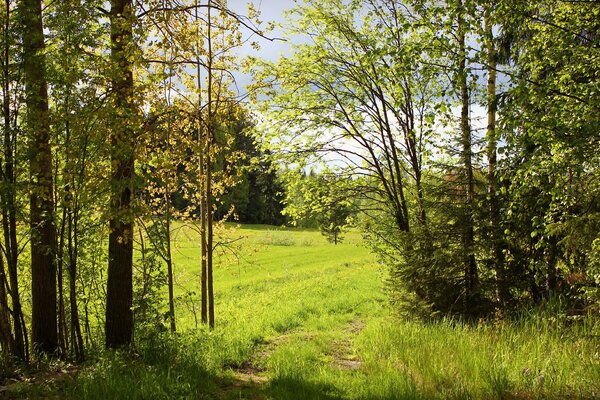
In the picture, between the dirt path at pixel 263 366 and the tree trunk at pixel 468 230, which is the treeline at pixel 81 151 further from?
the tree trunk at pixel 468 230

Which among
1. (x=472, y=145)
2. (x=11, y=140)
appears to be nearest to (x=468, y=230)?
(x=472, y=145)

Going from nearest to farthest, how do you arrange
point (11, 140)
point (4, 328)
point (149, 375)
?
point (149, 375)
point (11, 140)
point (4, 328)

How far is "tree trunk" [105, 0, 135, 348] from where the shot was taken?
501cm

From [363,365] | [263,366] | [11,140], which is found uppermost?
[11,140]

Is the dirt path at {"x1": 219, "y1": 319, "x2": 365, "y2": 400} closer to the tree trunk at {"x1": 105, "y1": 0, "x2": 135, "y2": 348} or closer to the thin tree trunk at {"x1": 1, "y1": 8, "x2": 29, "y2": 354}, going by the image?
the tree trunk at {"x1": 105, "y1": 0, "x2": 135, "y2": 348}

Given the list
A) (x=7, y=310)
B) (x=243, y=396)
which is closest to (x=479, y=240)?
(x=243, y=396)

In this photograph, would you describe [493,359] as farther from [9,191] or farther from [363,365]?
[9,191]

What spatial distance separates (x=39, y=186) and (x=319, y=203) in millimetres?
6658

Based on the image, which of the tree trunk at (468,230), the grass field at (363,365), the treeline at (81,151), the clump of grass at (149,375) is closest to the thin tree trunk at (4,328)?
the treeline at (81,151)

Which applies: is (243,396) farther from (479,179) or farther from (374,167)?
(374,167)

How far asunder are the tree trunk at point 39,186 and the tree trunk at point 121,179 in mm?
857

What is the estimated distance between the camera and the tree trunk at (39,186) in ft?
18.7

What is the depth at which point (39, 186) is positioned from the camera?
5.39m

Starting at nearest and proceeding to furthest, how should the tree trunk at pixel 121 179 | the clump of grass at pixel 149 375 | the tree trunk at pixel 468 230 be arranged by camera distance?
the clump of grass at pixel 149 375 → the tree trunk at pixel 121 179 → the tree trunk at pixel 468 230
